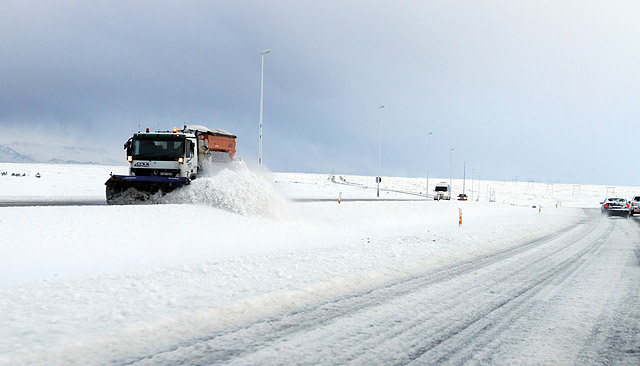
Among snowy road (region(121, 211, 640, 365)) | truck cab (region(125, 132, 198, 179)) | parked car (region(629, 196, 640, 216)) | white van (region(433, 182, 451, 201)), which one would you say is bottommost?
snowy road (region(121, 211, 640, 365))

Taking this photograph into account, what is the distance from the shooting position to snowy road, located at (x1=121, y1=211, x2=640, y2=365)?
3.99 metres

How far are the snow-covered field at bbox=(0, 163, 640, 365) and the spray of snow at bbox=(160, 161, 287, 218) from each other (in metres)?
0.04

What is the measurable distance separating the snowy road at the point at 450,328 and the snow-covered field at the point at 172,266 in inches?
20.1

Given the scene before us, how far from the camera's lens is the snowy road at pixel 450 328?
399 centimetres

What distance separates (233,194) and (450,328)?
40.5 feet

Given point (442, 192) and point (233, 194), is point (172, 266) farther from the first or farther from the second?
point (442, 192)

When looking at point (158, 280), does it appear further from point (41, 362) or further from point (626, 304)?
point (626, 304)

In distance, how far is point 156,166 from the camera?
17.1m

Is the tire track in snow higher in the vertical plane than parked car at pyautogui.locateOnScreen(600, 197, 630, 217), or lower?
lower

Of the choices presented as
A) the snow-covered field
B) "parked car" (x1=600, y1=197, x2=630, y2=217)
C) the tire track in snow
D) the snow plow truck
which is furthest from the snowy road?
"parked car" (x1=600, y1=197, x2=630, y2=217)

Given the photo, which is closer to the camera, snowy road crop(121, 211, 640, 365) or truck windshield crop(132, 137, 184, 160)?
snowy road crop(121, 211, 640, 365)

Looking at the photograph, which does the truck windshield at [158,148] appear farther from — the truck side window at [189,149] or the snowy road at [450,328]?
the snowy road at [450,328]

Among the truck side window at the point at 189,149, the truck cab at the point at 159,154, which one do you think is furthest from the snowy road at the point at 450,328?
the truck side window at the point at 189,149

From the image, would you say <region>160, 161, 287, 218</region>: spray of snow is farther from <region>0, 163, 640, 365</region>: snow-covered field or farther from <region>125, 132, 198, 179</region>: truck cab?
<region>125, 132, 198, 179</region>: truck cab
